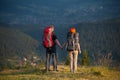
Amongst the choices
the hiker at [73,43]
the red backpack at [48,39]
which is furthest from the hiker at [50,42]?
the hiker at [73,43]

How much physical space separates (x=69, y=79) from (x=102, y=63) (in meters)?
4.37

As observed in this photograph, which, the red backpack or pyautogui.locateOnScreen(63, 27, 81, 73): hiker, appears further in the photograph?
the red backpack

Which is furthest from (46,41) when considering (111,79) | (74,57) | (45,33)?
(111,79)

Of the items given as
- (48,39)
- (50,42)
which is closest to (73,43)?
(50,42)

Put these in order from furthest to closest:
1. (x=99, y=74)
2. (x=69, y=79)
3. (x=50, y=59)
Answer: (x=50, y=59) → (x=99, y=74) → (x=69, y=79)

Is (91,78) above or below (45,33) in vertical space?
below

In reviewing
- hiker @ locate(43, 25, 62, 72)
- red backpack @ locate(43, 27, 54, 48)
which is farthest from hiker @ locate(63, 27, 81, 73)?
red backpack @ locate(43, 27, 54, 48)

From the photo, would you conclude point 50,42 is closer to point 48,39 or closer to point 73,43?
point 48,39

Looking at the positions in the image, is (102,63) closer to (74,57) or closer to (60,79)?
(74,57)

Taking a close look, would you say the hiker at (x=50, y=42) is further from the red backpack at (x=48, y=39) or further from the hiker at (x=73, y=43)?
the hiker at (x=73, y=43)

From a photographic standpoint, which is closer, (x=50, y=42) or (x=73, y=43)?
(x=73, y=43)

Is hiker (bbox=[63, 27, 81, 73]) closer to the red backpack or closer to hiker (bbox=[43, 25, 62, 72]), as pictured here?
hiker (bbox=[43, 25, 62, 72])

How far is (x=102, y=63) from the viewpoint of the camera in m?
19.9

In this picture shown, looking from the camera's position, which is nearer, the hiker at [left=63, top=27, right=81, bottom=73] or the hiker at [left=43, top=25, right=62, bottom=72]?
the hiker at [left=63, top=27, right=81, bottom=73]
